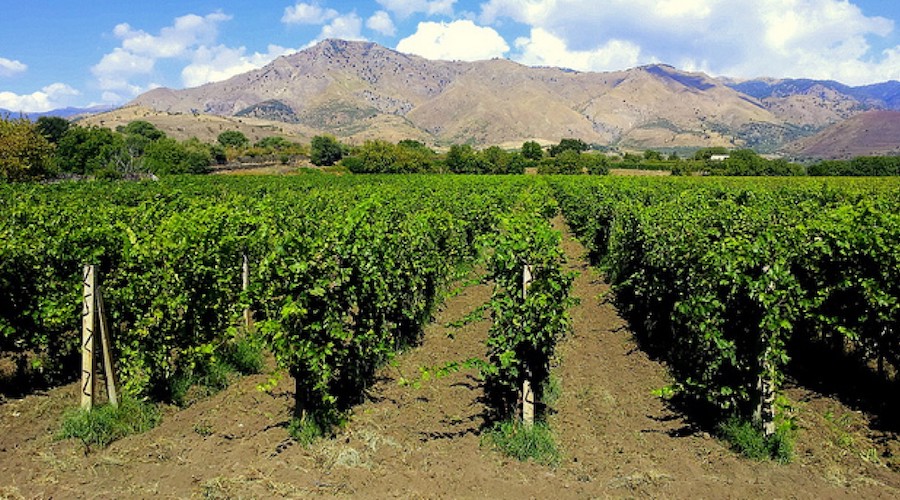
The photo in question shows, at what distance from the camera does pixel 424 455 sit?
648cm

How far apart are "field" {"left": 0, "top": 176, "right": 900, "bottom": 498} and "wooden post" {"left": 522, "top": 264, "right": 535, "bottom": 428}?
162 millimetres

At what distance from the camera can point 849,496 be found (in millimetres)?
5754

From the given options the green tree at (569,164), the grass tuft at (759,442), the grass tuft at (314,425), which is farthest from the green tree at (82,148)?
the grass tuft at (759,442)

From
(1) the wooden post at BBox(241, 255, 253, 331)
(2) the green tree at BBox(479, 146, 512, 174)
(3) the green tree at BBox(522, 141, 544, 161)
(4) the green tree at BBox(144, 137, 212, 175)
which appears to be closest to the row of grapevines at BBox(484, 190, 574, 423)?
(1) the wooden post at BBox(241, 255, 253, 331)

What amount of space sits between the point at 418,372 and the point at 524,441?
3.10 metres

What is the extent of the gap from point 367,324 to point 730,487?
480 centimetres

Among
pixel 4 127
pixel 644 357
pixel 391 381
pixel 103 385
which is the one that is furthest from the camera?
pixel 4 127

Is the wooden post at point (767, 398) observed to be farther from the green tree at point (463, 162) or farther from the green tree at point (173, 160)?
the green tree at point (463, 162)

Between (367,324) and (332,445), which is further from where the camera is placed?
(367,324)

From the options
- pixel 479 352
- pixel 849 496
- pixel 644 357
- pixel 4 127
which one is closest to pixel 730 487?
pixel 849 496

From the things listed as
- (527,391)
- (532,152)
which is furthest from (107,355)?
(532,152)

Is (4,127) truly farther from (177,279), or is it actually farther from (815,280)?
(815,280)

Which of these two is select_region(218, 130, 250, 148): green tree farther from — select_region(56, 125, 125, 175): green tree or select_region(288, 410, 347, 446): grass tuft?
select_region(288, 410, 347, 446): grass tuft

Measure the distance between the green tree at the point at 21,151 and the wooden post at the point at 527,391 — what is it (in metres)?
53.9
